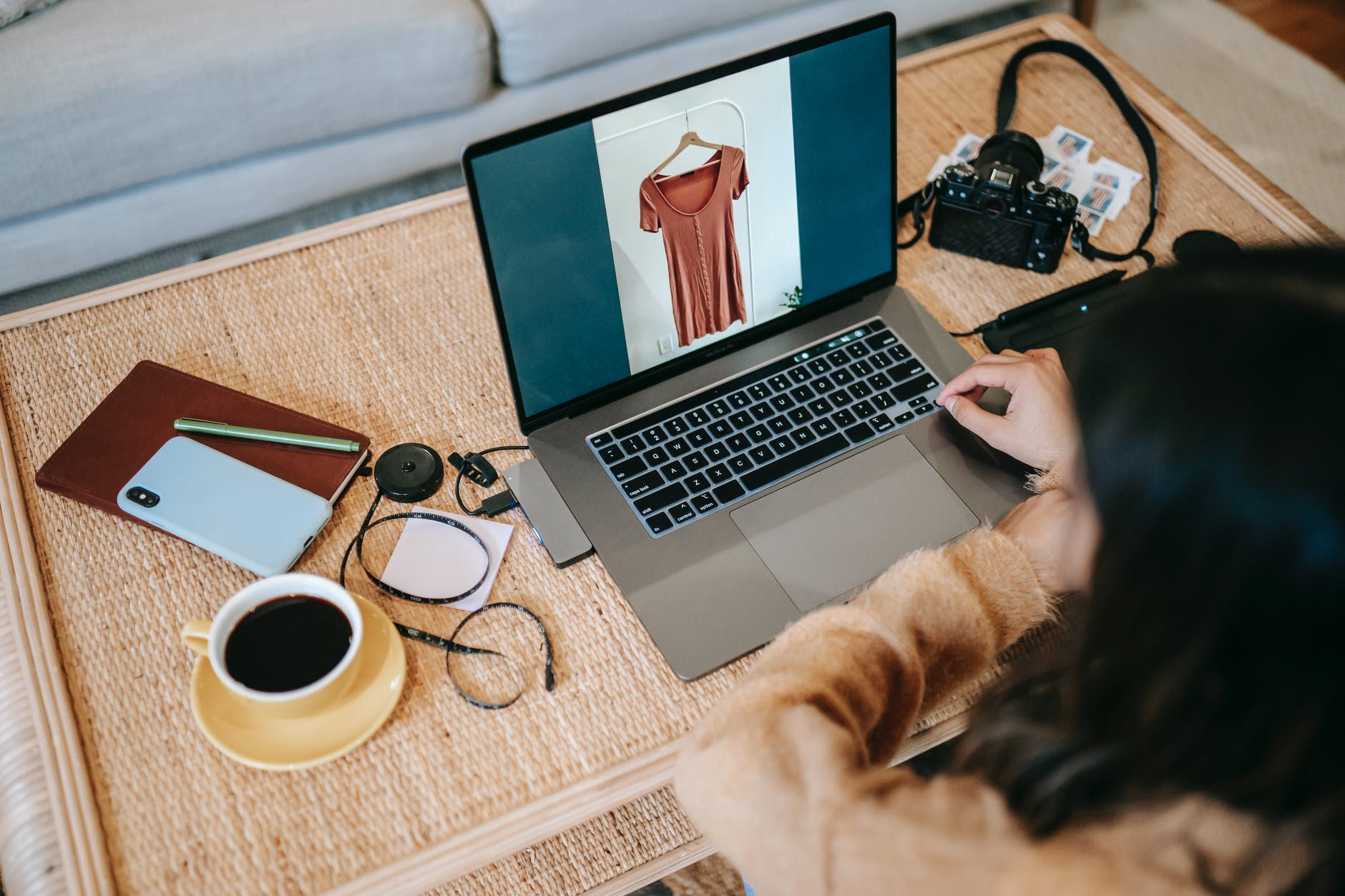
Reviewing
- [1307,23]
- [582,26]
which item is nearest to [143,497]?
[582,26]

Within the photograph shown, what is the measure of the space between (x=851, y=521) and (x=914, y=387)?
0.16 m

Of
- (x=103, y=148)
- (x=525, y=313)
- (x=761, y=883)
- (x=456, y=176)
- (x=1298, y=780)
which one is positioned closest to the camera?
(x=1298, y=780)

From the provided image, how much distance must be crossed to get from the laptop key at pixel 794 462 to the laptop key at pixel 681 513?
0.06 metres

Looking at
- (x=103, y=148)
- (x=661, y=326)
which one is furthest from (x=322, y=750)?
(x=103, y=148)

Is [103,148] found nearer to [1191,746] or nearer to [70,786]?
[70,786]

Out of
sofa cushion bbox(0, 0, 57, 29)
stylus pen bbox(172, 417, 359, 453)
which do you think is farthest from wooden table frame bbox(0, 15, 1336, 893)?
sofa cushion bbox(0, 0, 57, 29)

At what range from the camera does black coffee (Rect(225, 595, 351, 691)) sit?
69 centimetres

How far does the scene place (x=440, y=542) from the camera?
2.73 feet

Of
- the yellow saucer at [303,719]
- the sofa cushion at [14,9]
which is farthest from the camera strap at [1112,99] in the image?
the sofa cushion at [14,9]

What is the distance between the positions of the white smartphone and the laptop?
0.21m

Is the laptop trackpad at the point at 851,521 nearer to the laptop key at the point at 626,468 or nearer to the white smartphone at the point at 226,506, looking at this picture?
the laptop key at the point at 626,468

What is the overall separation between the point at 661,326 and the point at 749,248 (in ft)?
0.36

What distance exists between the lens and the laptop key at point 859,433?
2.86 feet

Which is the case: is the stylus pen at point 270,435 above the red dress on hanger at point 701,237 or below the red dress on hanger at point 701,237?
below
